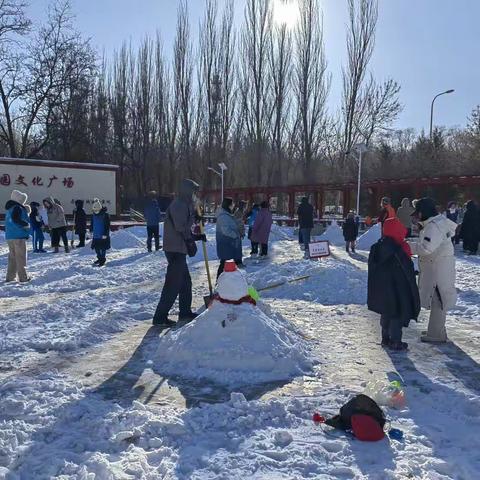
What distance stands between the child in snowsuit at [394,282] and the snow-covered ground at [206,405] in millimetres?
424

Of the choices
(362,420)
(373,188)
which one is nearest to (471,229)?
(373,188)

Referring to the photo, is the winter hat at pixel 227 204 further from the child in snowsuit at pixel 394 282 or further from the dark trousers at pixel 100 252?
the child in snowsuit at pixel 394 282

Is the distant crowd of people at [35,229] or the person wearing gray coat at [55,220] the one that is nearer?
the distant crowd of people at [35,229]

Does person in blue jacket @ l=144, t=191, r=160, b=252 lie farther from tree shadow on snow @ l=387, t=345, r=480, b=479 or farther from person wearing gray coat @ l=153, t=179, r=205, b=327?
tree shadow on snow @ l=387, t=345, r=480, b=479

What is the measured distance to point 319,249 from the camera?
12.0m

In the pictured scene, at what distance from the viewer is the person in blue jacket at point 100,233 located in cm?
1269

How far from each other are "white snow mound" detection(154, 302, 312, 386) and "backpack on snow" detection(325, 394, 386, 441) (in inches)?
42.3

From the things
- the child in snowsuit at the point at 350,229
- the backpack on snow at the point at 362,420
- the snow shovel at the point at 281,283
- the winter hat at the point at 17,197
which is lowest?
the backpack on snow at the point at 362,420

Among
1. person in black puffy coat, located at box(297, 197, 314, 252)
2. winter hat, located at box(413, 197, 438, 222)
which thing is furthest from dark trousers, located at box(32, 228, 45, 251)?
winter hat, located at box(413, 197, 438, 222)

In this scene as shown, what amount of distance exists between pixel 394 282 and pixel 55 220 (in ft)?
40.9

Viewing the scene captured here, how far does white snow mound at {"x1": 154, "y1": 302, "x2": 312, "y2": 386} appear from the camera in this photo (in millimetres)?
4785

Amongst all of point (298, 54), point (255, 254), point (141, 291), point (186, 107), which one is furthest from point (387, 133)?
point (141, 291)

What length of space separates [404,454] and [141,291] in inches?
255

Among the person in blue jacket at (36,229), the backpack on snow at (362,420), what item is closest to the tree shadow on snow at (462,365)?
the backpack on snow at (362,420)
